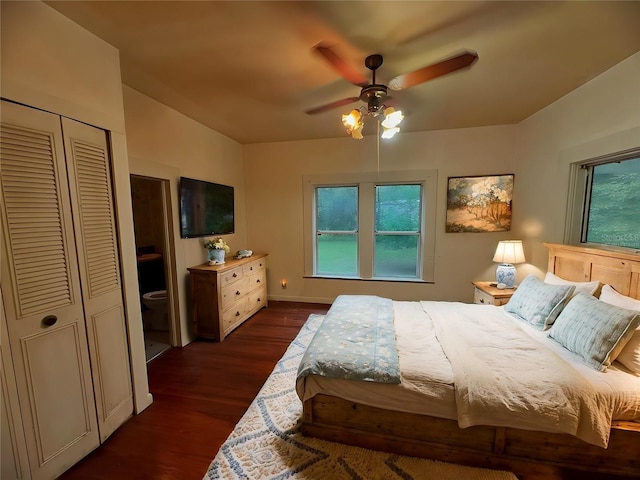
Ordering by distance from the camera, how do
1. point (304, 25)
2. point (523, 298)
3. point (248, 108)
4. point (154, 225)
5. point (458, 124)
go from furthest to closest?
point (154, 225) → point (458, 124) → point (248, 108) → point (523, 298) → point (304, 25)

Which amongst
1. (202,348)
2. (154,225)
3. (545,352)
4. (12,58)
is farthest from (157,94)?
(545,352)

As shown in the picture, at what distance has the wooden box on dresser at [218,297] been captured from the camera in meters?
3.01

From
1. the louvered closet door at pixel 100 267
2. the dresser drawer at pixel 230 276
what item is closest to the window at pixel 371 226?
the dresser drawer at pixel 230 276

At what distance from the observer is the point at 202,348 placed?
2953 mm

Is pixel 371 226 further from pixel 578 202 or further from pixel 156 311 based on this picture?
pixel 156 311

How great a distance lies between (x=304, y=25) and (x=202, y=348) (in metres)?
3.20

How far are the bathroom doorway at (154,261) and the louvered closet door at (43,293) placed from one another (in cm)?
110

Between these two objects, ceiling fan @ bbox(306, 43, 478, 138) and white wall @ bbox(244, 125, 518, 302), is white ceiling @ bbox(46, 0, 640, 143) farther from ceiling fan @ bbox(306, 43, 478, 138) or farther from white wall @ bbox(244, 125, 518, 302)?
white wall @ bbox(244, 125, 518, 302)

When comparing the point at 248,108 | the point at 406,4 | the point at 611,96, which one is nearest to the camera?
the point at 406,4

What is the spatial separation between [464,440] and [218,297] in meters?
2.59

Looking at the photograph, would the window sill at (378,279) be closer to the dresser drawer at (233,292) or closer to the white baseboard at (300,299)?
the white baseboard at (300,299)

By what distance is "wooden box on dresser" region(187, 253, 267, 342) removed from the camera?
3.01m

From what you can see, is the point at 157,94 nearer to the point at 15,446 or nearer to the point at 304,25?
the point at 304,25

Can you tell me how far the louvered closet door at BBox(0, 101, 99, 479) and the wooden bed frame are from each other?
144 centimetres
